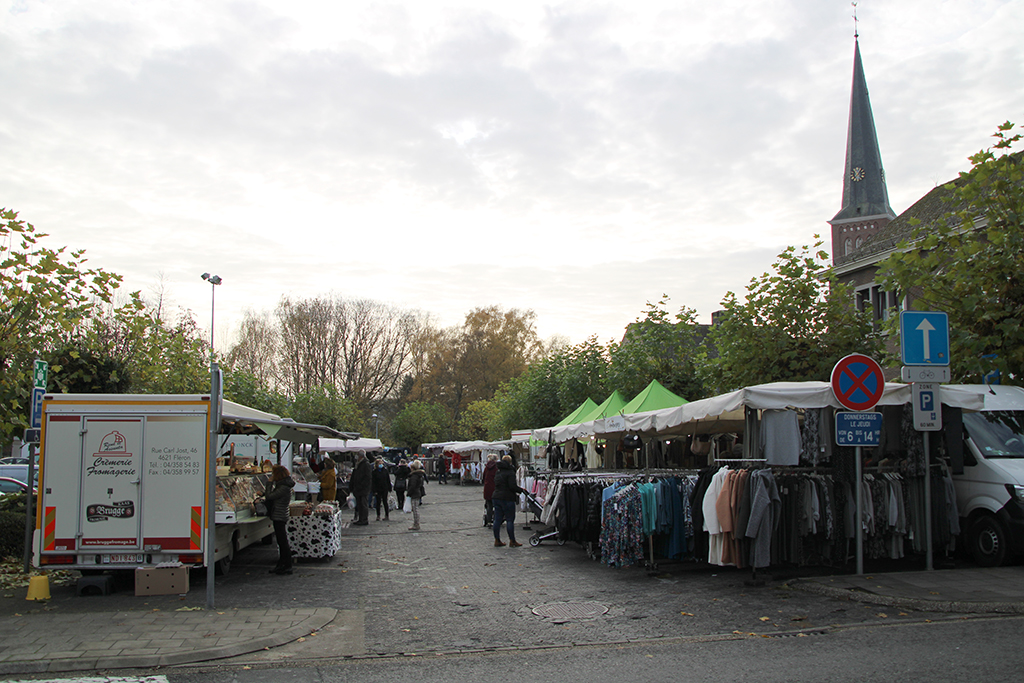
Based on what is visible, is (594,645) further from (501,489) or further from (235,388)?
(235,388)

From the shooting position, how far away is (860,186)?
52.9 metres

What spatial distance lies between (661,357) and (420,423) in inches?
1606

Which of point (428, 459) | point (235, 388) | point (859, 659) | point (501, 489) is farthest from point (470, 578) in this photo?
point (428, 459)

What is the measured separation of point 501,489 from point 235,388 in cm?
2026

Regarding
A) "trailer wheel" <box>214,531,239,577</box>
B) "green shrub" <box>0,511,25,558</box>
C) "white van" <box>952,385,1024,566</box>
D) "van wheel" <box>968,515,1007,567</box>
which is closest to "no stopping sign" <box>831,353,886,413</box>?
"white van" <box>952,385,1024,566</box>

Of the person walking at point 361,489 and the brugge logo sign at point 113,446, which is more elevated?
the brugge logo sign at point 113,446

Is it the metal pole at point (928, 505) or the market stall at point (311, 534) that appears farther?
the market stall at point (311, 534)

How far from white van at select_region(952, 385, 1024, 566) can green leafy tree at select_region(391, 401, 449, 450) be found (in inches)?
2198

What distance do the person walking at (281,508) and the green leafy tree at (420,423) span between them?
53.4 meters

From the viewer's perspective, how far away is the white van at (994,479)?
993 centimetres

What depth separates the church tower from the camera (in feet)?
167

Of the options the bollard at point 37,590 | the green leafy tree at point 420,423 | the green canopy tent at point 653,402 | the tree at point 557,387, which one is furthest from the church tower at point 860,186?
the bollard at point 37,590

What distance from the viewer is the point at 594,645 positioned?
7105 millimetres

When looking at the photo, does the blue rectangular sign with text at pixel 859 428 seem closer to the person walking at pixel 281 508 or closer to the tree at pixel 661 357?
the person walking at pixel 281 508
